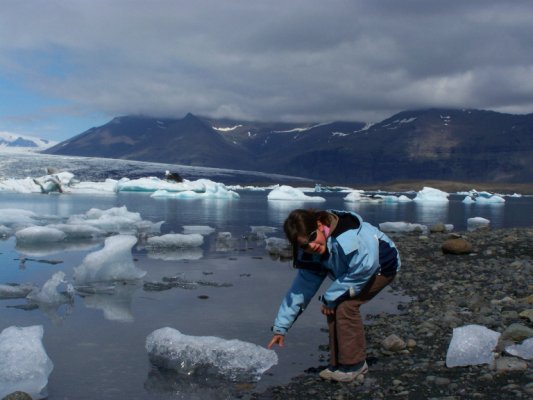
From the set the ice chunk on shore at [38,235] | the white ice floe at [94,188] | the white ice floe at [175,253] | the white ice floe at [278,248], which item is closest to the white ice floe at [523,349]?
the white ice floe at [175,253]

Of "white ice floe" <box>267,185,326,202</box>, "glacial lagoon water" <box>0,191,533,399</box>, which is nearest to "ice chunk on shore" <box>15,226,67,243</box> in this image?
"glacial lagoon water" <box>0,191,533,399</box>

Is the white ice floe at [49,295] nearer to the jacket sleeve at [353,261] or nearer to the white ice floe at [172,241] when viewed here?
the jacket sleeve at [353,261]

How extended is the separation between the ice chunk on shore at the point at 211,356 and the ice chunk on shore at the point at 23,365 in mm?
974

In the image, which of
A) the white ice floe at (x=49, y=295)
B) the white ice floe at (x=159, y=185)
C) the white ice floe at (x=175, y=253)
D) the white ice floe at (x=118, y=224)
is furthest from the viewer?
the white ice floe at (x=159, y=185)

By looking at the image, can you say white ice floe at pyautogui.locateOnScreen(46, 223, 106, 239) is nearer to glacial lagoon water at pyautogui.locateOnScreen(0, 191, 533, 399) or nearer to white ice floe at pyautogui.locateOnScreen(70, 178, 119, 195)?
glacial lagoon water at pyautogui.locateOnScreen(0, 191, 533, 399)

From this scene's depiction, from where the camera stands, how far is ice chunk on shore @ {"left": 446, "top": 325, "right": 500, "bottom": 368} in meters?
4.48

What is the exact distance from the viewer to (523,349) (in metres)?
4.54

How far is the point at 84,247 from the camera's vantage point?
1375cm

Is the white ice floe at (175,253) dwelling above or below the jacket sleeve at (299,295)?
below

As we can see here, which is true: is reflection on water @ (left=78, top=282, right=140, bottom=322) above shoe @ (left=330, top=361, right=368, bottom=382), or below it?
below

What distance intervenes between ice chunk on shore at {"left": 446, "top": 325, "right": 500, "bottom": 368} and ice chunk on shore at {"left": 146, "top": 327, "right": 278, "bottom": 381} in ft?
4.99

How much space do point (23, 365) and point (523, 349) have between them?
13.4ft

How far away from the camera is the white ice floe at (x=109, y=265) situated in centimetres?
880

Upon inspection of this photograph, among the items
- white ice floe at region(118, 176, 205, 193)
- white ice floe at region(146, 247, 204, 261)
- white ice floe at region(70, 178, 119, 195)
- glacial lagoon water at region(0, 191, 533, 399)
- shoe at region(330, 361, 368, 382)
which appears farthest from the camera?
white ice floe at region(118, 176, 205, 193)
